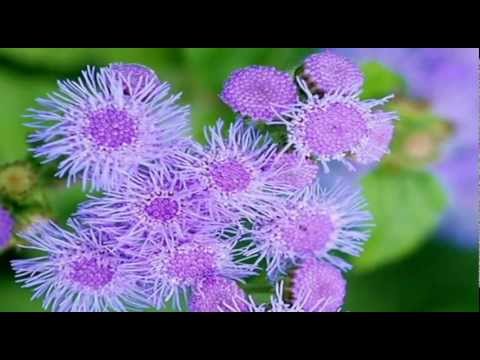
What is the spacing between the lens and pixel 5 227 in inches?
87.8

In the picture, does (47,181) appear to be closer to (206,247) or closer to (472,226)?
(206,247)

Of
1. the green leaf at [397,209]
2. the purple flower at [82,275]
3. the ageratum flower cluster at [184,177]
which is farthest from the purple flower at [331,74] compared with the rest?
the green leaf at [397,209]

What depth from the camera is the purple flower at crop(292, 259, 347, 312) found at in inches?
85.0

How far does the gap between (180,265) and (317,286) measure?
0.36 meters

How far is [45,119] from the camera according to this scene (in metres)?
2.01

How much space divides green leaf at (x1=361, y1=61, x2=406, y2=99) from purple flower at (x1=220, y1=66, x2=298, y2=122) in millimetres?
620

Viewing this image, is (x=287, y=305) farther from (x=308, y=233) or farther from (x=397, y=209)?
(x=397, y=209)

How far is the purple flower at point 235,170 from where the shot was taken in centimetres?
203

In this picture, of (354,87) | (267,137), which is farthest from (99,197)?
(354,87)

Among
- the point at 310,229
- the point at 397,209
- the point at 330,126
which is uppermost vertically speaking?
the point at 397,209

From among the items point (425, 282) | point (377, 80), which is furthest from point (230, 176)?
point (425, 282)

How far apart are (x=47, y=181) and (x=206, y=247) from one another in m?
0.54
